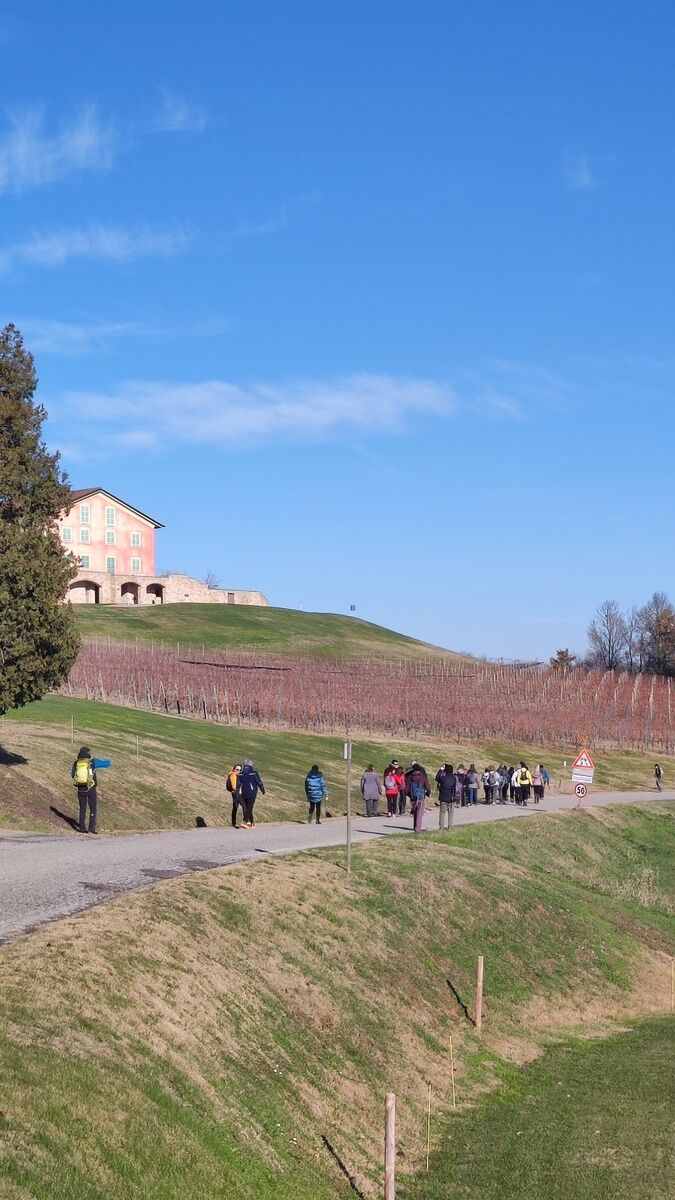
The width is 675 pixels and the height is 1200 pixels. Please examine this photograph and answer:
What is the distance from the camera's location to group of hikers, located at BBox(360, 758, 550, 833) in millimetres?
35719

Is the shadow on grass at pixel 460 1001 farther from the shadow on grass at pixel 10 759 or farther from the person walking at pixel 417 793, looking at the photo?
the shadow on grass at pixel 10 759

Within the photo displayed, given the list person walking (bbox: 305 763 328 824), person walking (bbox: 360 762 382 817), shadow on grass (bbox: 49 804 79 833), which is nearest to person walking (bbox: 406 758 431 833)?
person walking (bbox: 305 763 328 824)

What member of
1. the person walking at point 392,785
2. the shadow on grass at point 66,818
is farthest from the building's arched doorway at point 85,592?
the shadow on grass at point 66,818

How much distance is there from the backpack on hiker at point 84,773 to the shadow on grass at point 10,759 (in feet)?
20.8

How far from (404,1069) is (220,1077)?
4.54m

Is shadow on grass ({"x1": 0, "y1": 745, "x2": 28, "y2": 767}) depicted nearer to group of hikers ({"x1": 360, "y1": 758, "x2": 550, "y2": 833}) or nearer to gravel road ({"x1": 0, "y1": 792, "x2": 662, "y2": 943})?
gravel road ({"x1": 0, "y1": 792, "x2": 662, "y2": 943})

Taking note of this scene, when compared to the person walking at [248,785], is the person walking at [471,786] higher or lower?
lower

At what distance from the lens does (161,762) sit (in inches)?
1676

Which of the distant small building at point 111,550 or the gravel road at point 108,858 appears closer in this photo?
the gravel road at point 108,858

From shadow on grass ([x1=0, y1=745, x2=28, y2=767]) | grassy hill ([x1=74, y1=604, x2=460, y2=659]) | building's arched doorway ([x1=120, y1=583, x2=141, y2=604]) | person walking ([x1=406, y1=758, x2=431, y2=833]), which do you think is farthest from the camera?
building's arched doorway ([x1=120, y1=583, x2=141, y2=604])

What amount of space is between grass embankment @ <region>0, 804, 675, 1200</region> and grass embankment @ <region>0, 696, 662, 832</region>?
27.4ft

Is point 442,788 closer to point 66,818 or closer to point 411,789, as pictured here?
point 411,789

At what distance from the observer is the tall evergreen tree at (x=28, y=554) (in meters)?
30.3

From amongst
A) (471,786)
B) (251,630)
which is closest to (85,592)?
(251,630)
